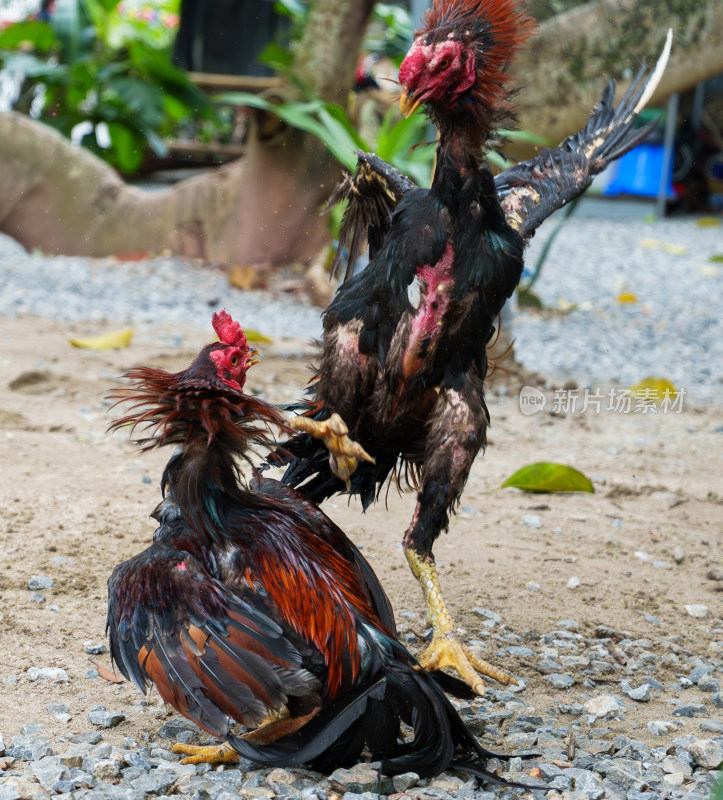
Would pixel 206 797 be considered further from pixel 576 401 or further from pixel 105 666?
pixel 576 401

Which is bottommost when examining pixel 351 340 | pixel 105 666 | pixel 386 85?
pixel 105 666

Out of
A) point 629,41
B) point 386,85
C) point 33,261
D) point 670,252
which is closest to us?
point 629,41

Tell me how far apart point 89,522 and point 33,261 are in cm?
549

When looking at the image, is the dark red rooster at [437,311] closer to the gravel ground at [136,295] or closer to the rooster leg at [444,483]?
the rooster leg at [444,483]

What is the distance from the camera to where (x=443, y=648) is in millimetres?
A: 2412

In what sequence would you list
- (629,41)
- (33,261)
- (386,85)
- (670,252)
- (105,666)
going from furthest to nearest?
(670,252)
(386,85)
(33,261)
(629,41)
(105,666)

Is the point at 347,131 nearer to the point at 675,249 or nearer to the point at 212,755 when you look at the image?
the point at 212,755

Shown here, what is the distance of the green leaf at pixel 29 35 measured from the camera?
33.0ft


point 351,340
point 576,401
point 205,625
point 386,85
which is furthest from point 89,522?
point 386,85

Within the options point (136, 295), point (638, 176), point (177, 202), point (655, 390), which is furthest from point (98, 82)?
point (638, 176)

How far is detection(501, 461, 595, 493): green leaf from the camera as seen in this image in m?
4.17

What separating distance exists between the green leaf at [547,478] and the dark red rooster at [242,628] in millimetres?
2009

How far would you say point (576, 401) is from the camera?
229 inches

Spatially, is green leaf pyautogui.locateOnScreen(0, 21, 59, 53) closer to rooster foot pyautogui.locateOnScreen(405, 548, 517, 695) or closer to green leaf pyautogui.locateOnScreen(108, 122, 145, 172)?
green leaf pyautogui.locateOnScreen(108, 122, 145, 172)
